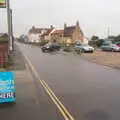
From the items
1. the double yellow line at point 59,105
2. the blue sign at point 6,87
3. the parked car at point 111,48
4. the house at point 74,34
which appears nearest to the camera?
the double yellow line at point 59,105

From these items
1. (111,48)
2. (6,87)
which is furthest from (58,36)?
(6,87)

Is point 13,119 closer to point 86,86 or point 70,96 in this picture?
point 70,96

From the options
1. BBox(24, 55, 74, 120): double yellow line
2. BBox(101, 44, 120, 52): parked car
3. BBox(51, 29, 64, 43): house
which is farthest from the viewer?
BBox(51, 29, 64, 43): house

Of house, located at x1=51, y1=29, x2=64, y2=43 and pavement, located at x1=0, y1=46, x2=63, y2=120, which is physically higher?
house, located at x1=51, y1=29, x2=64, y2=43

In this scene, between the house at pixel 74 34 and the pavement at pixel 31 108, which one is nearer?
the pavement at pixel 31 108

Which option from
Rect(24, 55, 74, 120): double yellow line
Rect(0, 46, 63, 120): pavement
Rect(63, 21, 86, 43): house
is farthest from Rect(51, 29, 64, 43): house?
Rect(0, 46, 63, 120): pavement

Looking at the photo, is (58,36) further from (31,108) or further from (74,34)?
(31,108)

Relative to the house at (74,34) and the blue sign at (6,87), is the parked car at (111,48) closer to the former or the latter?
the blue sign at (6,87)

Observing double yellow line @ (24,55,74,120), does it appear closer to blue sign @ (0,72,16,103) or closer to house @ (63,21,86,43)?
blue sign @ (0,72,16,103)

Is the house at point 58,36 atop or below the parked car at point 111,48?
atop

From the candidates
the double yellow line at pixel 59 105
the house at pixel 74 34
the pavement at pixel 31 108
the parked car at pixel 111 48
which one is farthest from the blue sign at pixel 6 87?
the house at pixel 74 34

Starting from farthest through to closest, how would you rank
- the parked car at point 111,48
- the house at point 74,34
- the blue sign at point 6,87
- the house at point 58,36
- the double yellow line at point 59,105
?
the house at point 58,36 → the house at point 74,34 → the parked car at point 111,48 → the blue sign at point 6,87 → the double yellow line at point 59,105

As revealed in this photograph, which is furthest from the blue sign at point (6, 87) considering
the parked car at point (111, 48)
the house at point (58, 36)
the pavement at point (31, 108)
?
the house at point (58, 36)

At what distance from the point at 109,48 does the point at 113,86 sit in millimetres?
46039
